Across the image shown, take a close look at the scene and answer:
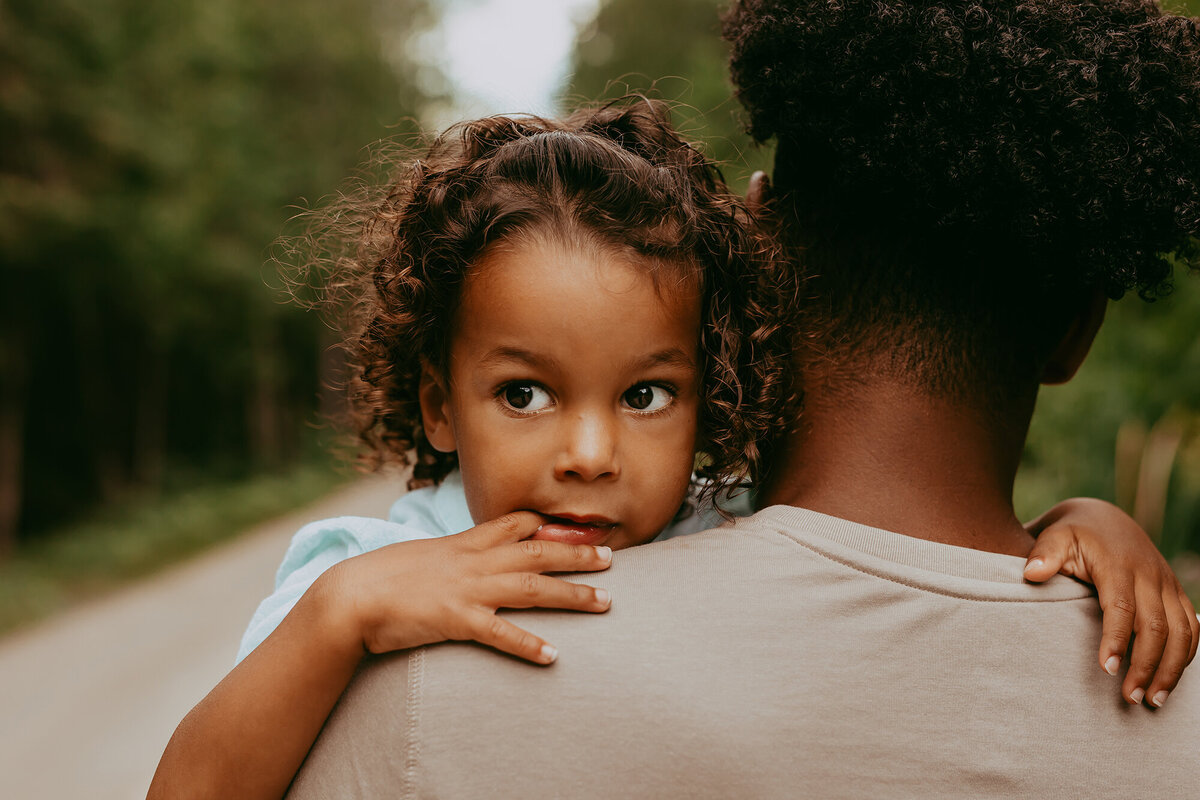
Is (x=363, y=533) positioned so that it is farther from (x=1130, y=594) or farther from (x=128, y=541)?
(x=128, y=541)

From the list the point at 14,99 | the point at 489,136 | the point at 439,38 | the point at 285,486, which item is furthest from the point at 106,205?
the point at 439,38

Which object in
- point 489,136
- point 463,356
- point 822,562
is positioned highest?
point 489,136

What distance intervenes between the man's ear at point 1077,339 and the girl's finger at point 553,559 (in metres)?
0.95

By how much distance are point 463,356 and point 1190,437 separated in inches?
208

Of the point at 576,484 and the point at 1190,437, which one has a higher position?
the point at 576,484

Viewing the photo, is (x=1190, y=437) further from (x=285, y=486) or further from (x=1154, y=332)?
(x=285, y=486)

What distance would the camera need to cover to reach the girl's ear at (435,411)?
6.23 feet

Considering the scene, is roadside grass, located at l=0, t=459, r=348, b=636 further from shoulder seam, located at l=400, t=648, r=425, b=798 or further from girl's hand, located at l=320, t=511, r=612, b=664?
shoulder seam, located at l=400, t=648, r=425, b=798

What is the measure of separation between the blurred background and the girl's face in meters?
0.74

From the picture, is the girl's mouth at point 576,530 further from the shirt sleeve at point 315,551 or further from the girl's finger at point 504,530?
the shirt sleeve at point 315,551

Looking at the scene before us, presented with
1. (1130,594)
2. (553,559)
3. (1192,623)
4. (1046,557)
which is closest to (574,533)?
(553,559)

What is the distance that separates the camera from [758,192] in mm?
1854

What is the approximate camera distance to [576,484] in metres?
1.60

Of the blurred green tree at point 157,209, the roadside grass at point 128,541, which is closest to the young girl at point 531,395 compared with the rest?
the blurred green tree at point 157,209
